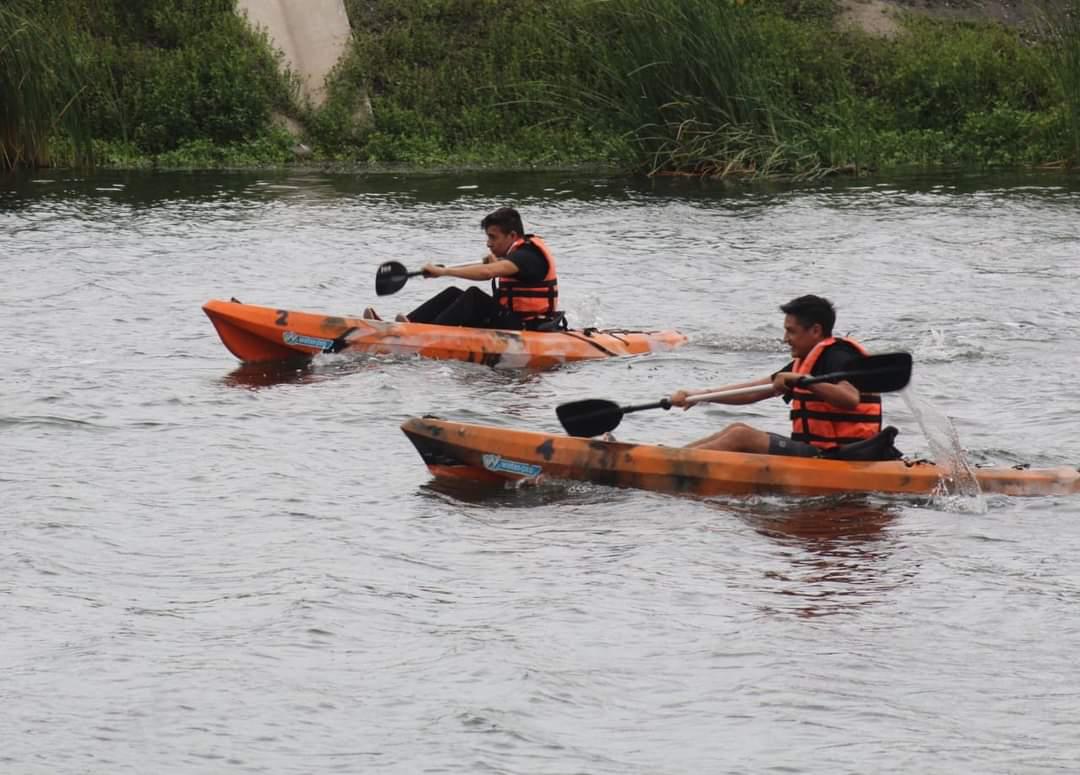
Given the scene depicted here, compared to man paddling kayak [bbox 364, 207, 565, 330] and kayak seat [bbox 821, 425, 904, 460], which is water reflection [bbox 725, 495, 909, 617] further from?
man paddling kayak [bbox 364, 207, 565, 330]

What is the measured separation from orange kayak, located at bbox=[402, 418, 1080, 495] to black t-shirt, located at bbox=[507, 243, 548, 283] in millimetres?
3213

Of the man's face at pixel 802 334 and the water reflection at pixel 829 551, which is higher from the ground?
the man's face at pixel 802 334

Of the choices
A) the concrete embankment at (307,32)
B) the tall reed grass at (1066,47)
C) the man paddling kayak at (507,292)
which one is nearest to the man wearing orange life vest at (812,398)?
the man paddling kayak at (507,292)

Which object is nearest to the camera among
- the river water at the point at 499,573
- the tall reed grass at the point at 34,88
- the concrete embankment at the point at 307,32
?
the river water at the point at 499,573

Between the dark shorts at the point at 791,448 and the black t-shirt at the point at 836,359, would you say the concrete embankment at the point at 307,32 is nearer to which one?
the dark shorts at the point at 791,448

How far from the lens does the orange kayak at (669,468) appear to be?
27.8 ft

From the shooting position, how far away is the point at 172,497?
8695mm

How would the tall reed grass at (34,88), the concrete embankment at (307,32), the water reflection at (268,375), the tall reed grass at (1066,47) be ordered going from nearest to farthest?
the water reflection at (268,375) → the tall reed grass at (1066,47) → the tall reed grass at (34,88) → the concrete embankment at (307,32)

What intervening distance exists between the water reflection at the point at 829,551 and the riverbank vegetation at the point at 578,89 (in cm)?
1276

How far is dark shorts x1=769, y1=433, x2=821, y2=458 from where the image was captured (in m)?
8.59

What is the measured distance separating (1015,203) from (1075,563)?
12059mm

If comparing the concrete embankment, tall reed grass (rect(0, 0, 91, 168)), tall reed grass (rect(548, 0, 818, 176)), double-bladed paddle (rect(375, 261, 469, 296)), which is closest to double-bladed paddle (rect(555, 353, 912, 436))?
double-bladed paddle (rect(375, 261, 469, 296))

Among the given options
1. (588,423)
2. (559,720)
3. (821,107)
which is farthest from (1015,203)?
(559,720)

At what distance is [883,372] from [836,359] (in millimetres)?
254
